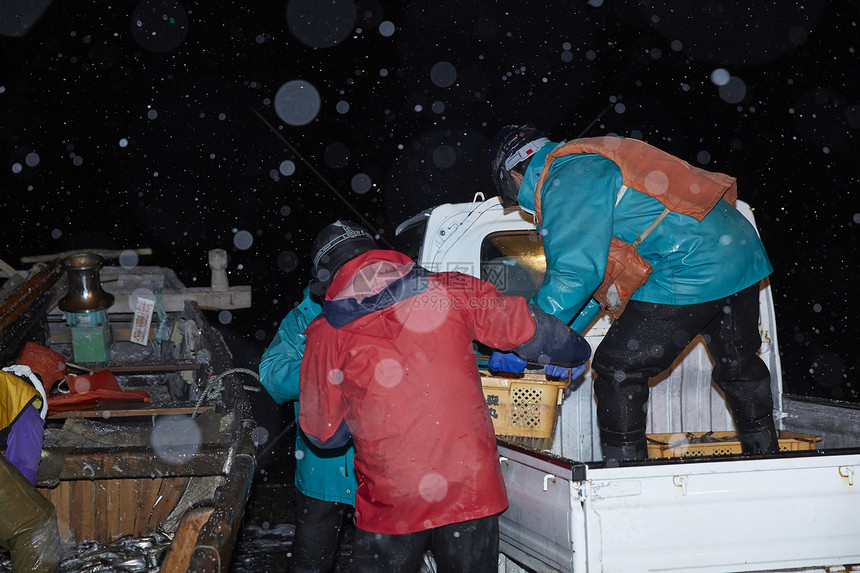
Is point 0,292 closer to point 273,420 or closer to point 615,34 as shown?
point 273,420

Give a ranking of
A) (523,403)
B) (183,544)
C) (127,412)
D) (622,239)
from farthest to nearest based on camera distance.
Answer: (127,412) → (523,403) → (622,239) → (183,544)

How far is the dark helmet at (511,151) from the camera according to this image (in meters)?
3.18

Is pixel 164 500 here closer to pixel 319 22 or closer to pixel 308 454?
pixel 308 454

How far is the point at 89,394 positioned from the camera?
4207 millimetres

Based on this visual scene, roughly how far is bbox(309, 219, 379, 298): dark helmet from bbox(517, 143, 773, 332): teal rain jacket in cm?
85

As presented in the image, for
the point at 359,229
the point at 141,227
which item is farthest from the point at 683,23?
the point at 141,227

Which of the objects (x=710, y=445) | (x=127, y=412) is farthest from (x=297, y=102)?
(x=710, y=445)

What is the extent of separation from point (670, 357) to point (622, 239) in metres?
0.63

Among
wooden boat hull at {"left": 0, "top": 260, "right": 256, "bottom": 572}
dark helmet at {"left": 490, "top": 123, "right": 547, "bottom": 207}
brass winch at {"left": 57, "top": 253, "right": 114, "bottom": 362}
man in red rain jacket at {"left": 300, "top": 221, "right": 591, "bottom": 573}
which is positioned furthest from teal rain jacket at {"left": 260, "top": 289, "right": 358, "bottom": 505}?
brass winch at {"left": 57, "top": 253, "right": 114, "bottom": 362}

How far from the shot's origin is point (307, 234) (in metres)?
26.3

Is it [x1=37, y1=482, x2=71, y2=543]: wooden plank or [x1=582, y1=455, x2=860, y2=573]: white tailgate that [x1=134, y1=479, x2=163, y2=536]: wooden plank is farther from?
[x1=582, y1=455, x2=860, y2=573]: white tailgate

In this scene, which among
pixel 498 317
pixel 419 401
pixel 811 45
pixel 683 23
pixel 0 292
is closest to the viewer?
pixel 419 401

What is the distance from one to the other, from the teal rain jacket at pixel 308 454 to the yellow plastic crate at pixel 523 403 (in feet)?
2.50

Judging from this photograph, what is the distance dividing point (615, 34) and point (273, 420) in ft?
53.4
